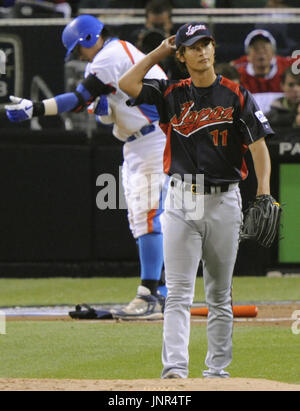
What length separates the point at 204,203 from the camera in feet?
19.7

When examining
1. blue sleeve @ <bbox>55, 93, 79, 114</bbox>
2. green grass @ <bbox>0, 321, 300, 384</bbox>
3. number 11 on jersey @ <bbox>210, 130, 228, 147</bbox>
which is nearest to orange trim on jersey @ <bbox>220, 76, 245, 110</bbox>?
number 11 on jersey @ <bbox>210, 130, 228, 147</bbox>

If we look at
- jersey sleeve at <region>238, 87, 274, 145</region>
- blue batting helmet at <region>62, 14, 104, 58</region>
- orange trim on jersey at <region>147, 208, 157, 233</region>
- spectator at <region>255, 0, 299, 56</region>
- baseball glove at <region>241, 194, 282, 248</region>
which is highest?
spectator at <region>255, 0, 299, 56</region>

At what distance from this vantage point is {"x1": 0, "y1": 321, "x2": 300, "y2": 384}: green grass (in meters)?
6.54

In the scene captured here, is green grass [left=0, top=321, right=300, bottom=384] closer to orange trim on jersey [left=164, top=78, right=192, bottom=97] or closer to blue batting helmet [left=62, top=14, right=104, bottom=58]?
orange trim on jersey [left=164, top=78, right=192, bottom=97]

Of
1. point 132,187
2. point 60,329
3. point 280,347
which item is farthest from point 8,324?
point 280,347

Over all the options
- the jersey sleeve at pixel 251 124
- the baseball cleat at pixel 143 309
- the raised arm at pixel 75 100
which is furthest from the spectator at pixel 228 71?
the jersey sleeve at pixel 251 124

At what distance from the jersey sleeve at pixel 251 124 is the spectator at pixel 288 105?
5.68m

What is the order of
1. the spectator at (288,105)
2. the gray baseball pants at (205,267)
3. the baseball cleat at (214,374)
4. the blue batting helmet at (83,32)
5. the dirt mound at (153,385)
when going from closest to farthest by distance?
the dirt mound at (153,385), the gray baseball pants at (205,267), the baseball cleat at (214,374), the blue batting helmet at (83,32), the spectator at (288,105)

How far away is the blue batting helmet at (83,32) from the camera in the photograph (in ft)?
29.6

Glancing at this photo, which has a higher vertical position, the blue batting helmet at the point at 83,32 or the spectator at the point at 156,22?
the spectator at the point at 156,22

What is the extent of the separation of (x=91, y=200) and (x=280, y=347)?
467 cm

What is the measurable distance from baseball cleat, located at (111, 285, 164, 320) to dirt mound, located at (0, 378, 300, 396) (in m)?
3.49

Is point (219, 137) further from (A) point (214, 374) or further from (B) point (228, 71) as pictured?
(B) point (228, 71)

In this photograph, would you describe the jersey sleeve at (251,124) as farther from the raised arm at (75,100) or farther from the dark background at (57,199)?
the dark background at (57,199)
